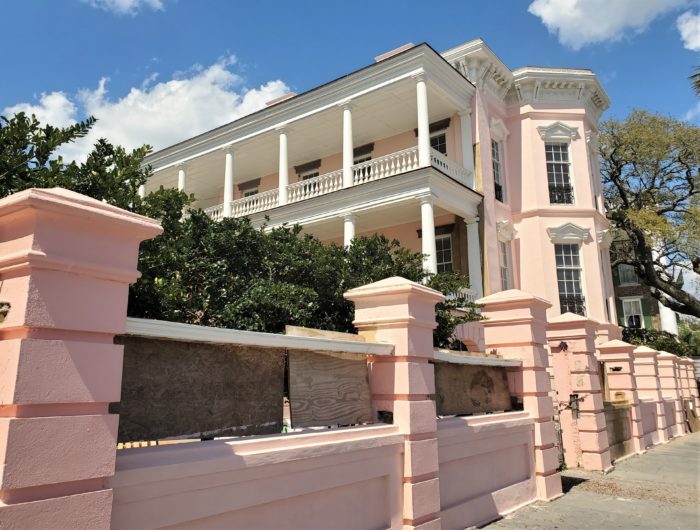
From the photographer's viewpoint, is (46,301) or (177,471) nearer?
(46,301)

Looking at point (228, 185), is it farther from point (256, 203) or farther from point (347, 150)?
point (347, 150)

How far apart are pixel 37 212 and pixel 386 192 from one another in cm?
1318

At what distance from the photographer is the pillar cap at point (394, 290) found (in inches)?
200

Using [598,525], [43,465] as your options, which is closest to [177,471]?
[43,465]

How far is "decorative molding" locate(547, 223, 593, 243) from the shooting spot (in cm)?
1888

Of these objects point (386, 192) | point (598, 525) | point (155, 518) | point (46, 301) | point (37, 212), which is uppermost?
point (386, 192)

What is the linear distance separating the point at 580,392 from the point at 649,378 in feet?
25.2

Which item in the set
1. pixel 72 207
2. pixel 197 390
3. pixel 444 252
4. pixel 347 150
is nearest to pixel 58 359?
pixel 72 207

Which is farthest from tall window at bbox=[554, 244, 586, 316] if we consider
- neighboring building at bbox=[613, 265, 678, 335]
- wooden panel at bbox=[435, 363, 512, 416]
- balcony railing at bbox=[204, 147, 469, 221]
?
neighboring building at bbox=[613, 265, 678, 335]

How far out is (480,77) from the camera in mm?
18031

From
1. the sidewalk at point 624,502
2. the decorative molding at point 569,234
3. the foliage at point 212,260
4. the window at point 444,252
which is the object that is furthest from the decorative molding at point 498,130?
the sidewalk at point 624,502

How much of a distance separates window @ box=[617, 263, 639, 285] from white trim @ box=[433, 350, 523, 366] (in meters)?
28.4

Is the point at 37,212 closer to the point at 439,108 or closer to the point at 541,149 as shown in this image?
the point at 439,108

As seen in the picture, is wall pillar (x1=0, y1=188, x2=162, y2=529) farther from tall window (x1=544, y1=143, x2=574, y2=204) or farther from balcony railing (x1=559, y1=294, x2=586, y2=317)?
tall window (x1=544, y1=143, x2=574, y2=204)
